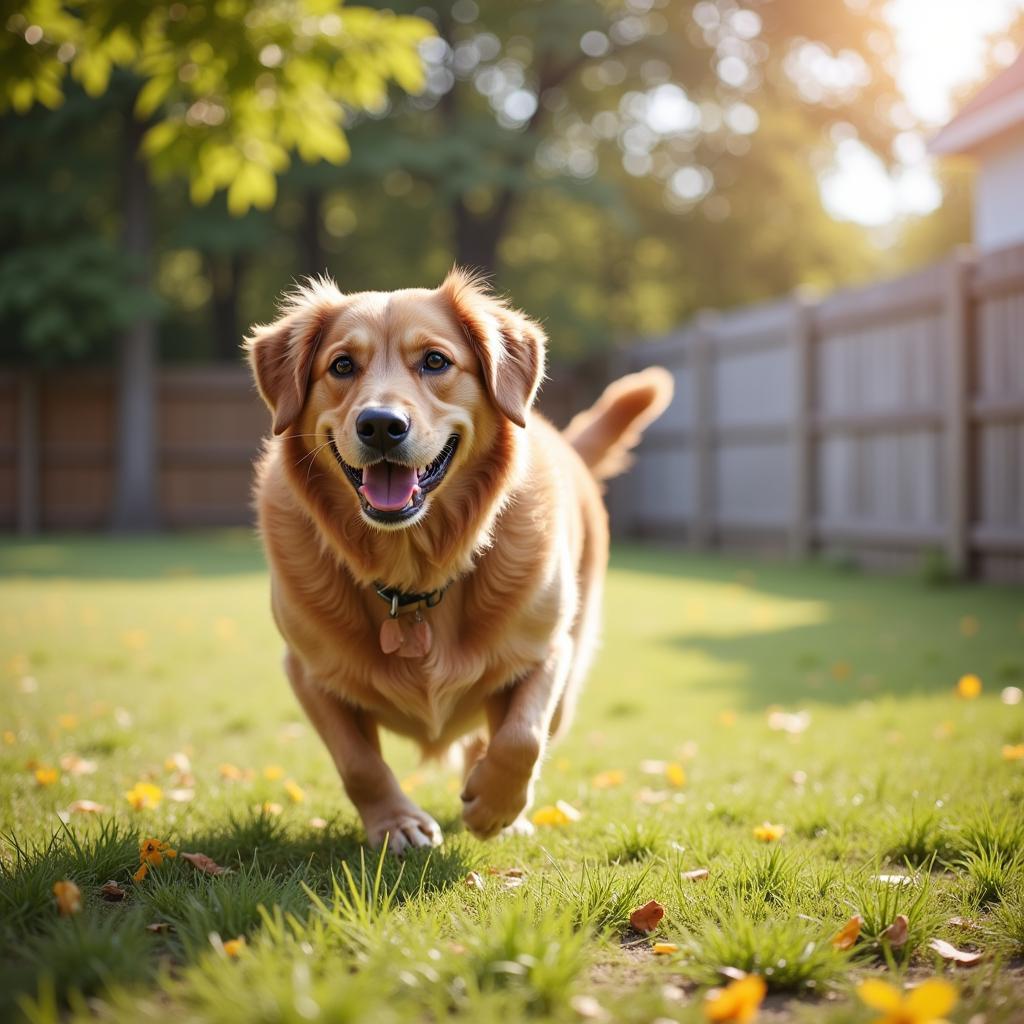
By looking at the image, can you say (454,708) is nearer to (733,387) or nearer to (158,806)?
(158,806)

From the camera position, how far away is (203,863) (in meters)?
2.79

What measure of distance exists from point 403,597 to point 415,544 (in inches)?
6.4

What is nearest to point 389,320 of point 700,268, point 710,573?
point 710,573

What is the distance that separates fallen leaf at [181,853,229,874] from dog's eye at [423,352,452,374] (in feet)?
4.90

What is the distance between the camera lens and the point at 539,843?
10.5 ft

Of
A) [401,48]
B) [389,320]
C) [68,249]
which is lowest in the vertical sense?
[389,320]

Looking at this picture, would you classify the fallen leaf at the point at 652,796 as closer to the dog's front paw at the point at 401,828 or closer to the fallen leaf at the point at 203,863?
the dog's front paw at the point at 401,828

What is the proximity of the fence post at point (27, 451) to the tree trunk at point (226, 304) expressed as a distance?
6280 millimetres

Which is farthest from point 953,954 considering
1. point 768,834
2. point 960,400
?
point 960,400

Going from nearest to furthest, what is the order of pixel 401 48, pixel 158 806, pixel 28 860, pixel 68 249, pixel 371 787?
1. pixel 28 860
2. pixel 371 787
3. pixel 158 806
4. pixel 401 48
5. pixel 68 249

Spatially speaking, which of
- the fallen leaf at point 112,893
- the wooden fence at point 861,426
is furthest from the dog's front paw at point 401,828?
the wooden fence at point 861,426

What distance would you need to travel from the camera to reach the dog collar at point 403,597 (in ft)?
10.7

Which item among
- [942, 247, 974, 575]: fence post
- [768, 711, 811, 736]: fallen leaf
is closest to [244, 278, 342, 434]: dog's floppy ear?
[768, 711, 811, 736]: fallen leaf

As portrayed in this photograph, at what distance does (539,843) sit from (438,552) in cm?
90
